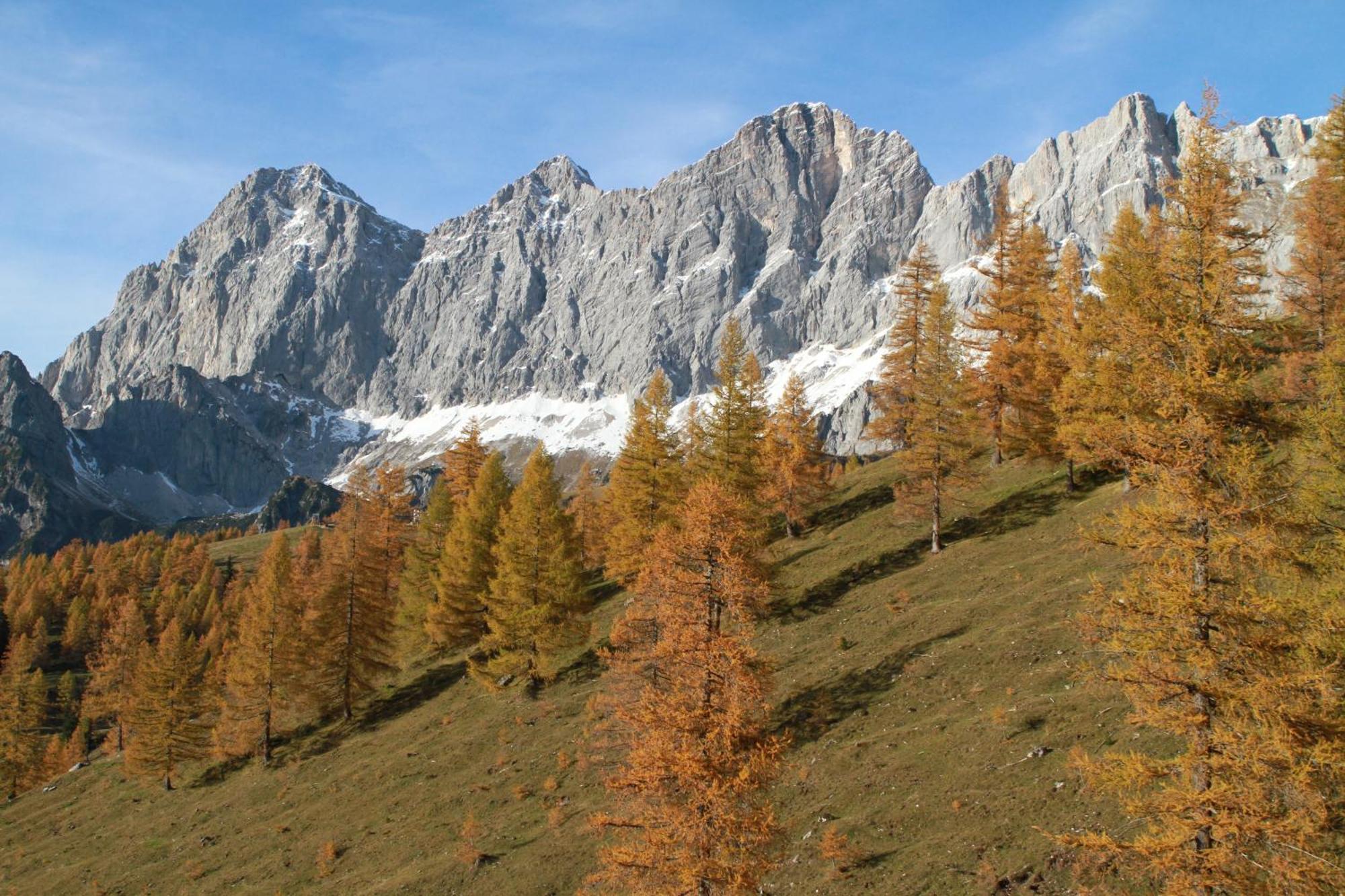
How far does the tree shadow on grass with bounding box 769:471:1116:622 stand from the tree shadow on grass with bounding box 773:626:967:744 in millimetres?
7952

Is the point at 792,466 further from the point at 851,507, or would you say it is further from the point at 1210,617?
the point at 1210,617

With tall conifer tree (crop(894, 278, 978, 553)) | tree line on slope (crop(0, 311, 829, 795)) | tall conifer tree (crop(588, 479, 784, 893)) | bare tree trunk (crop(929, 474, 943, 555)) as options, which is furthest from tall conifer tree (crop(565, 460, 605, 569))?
tall conifer tree (crop(588, 479, 784, 893))

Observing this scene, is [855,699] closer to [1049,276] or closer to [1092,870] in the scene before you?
[1092,870]

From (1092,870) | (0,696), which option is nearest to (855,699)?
(1092,870)

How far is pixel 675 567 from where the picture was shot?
18.8 metres

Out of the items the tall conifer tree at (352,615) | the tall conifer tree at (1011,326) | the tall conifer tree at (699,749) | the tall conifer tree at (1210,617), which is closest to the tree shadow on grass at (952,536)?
the tall conifer tree at (1011,326)

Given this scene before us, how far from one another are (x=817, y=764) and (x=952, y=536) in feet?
64.2

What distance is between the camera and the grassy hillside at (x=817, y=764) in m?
17.8

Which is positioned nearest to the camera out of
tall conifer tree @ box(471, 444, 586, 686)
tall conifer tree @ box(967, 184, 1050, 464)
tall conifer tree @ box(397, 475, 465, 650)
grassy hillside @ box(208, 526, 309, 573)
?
tall conifer tree @ box(471, 444, 586, 686)

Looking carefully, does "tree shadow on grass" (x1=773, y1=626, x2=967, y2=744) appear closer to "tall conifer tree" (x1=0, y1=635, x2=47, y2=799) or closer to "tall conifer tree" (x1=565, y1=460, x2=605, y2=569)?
"tall conifer tree" (x1=565, y1=460, x2=605, y2=569)

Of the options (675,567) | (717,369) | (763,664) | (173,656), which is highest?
(717,369)

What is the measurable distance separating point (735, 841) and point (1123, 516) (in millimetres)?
9444

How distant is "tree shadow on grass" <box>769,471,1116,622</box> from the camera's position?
36469 millimetres

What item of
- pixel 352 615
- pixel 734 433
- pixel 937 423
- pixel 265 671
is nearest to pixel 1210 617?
pixel 937 423
